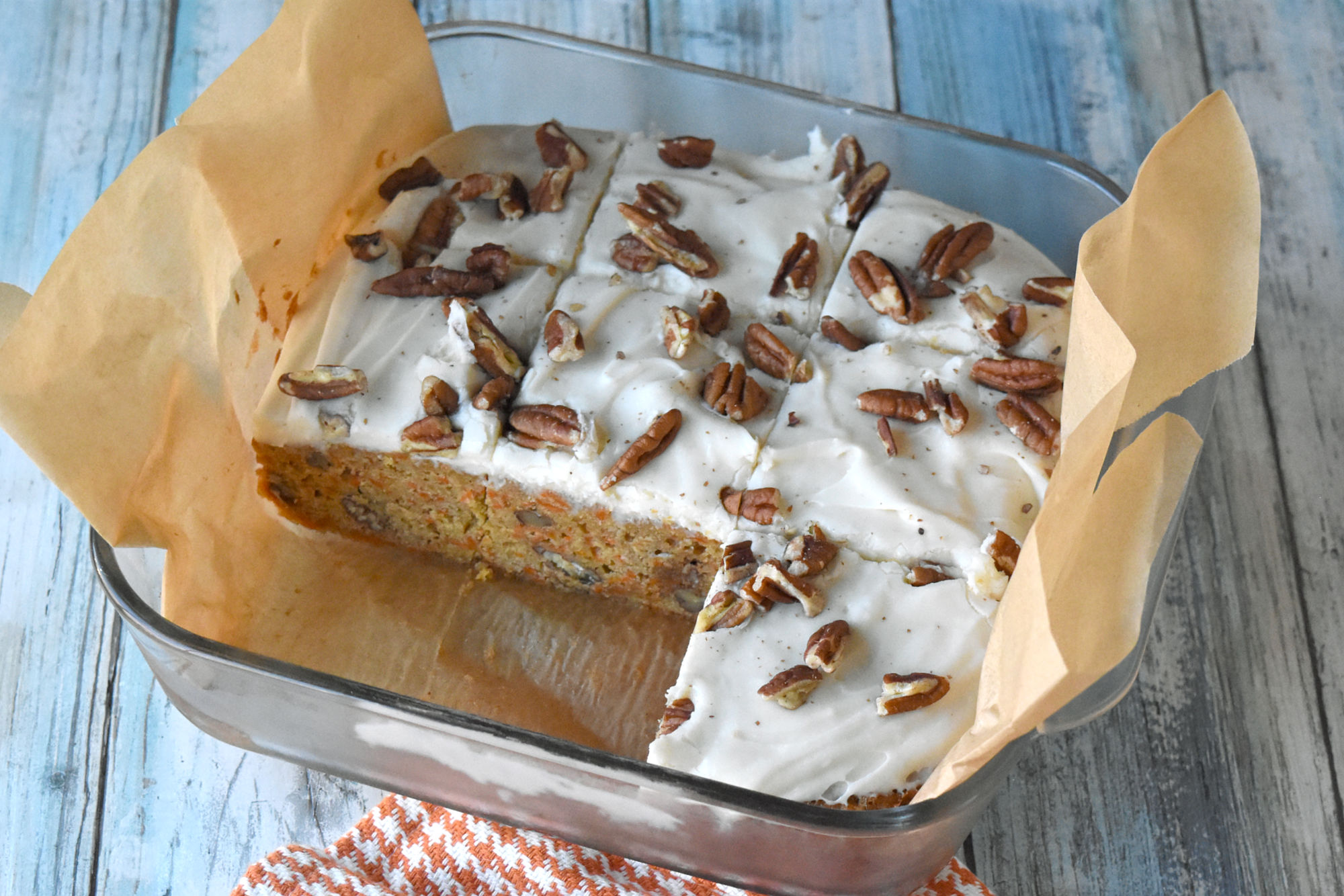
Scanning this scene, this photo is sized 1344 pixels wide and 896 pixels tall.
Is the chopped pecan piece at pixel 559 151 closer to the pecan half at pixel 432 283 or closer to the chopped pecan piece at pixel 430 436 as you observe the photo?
the pecan half at pixel 432 283

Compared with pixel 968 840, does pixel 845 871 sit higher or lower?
higher

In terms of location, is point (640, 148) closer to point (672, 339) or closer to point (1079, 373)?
point (672, 339)

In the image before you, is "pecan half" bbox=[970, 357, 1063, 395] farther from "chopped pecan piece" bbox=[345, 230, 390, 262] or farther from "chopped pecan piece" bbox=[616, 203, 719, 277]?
"chopped pecan piece" bbox=[345, 230, 390, 262]

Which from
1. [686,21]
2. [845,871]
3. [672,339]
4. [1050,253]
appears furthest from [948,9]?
[845,871]

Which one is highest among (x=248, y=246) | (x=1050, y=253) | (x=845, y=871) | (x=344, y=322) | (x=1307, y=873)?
(x=248, y=246)

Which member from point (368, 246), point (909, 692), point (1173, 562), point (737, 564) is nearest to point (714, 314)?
point (737, 564)

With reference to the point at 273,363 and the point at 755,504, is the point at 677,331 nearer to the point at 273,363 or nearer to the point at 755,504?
the point at 755,504
